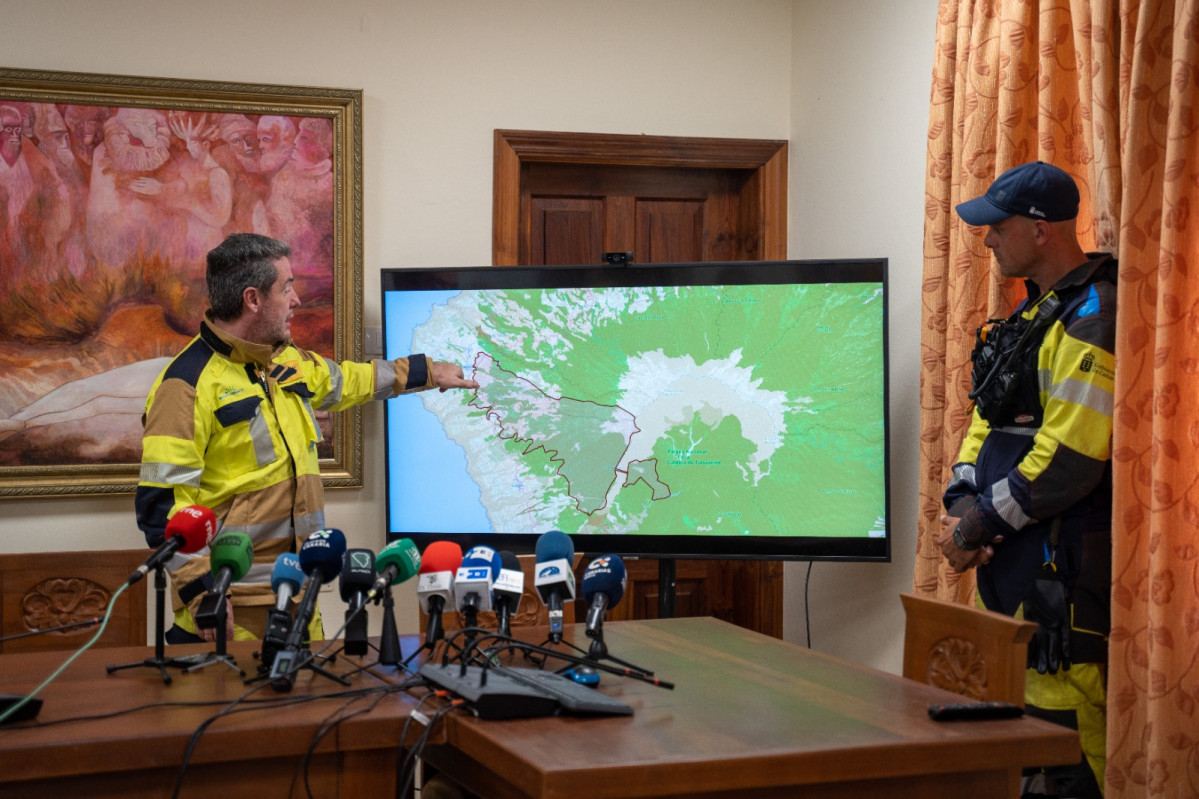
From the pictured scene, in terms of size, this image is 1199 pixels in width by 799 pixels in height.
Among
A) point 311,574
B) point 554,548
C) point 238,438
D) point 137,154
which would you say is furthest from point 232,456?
point 137,154

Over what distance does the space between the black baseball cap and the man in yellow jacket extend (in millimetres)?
1838

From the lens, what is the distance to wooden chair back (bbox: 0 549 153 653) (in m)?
2.85

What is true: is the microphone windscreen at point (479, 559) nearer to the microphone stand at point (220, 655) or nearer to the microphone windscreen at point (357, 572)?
the microphone windscreen at point (357, 572)

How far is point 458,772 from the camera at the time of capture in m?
1.93

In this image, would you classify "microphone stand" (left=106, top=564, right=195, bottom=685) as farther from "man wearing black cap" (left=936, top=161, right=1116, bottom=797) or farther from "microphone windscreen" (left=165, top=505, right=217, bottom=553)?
"man wearing black cap" (left=936, top=161, right=1116, bottom=797)

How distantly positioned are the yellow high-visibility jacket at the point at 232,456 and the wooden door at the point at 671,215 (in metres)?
1.60

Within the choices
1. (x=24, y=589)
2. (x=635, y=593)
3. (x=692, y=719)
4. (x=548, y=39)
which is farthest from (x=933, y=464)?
(x=24, y=589)

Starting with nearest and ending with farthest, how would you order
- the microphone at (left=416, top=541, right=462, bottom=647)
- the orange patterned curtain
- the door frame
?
the microphone at (left=416, top=541, right=462, bottom=647)
the orange patterned curtain
the door frame

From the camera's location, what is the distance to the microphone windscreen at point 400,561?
2176mm

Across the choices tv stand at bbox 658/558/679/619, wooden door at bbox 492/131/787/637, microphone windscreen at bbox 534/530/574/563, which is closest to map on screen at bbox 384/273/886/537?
tv stand at bbox 658/558/679/619

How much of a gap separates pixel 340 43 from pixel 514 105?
66cm

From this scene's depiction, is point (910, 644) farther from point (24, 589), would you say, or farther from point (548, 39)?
point (548, 39)

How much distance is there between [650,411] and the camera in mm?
3871

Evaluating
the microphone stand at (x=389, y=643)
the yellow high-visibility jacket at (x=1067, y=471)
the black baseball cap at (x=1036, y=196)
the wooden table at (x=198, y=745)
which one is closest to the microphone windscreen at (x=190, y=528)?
the wooden table at (x=198, y=745)
